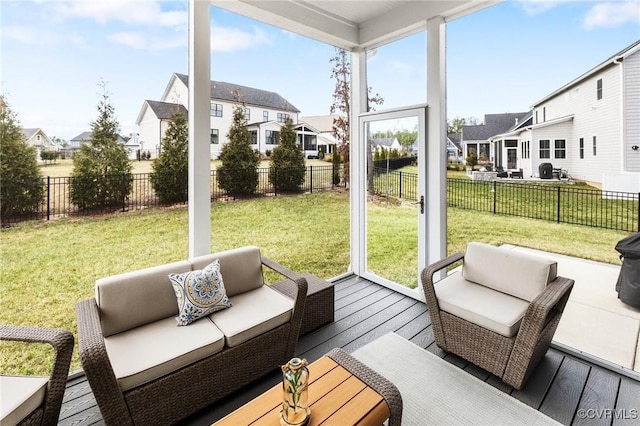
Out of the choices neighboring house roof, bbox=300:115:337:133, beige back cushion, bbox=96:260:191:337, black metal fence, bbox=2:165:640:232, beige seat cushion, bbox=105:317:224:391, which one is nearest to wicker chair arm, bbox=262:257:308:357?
beige seat cushion, bbox=105:317:224:391

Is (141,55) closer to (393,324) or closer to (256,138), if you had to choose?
(256,138)

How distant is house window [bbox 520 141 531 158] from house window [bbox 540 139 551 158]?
103 mm

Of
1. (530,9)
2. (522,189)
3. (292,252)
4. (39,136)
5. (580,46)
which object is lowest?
(292,252)

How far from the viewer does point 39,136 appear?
7.91 ft

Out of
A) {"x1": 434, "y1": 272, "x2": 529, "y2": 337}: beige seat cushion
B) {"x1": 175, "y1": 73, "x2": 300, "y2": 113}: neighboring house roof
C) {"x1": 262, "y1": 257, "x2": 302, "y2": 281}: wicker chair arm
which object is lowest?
{"x1": 434, "y1": 272, "x2": 529, "y2": 337}: beige seat cushion

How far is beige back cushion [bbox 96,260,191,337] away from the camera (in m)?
2.10

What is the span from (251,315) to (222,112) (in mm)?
2066

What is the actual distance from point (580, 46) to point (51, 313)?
4.76 metres

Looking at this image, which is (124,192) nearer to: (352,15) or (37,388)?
(37,388)

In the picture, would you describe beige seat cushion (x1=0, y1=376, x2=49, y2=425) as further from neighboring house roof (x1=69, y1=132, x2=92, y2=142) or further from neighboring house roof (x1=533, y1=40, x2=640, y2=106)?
neighboring house roof (x1=533, y1=40, x2=640, y2=106)

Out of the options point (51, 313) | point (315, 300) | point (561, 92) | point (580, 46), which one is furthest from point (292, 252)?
point (580, 46)

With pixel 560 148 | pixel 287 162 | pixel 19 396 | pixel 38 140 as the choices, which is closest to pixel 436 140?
pixel 560 148

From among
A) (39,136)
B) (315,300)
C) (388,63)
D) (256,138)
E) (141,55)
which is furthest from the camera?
(388,63)

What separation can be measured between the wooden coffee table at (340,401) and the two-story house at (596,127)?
2.42 meters
